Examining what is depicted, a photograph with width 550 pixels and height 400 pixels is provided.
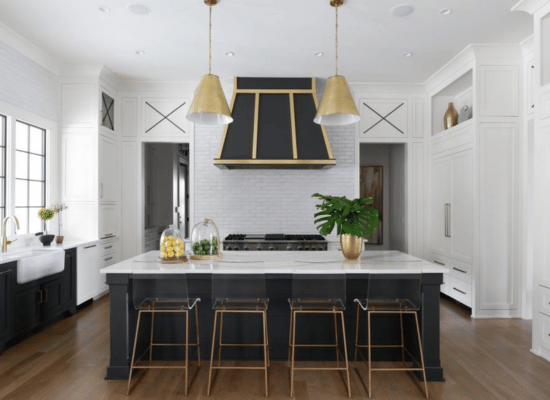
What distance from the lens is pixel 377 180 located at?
7867 millimetres

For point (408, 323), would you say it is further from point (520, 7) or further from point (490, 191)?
point (520, 7)

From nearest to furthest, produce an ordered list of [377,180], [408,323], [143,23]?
[408,323], [143,23], [377,180]

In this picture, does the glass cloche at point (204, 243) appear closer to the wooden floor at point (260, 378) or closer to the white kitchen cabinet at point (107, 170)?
the wooden floor at point (260, 378)

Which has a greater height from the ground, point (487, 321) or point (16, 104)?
point (16, 104)

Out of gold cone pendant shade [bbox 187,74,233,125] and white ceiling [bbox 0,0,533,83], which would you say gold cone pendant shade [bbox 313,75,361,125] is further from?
white ceiling [bbox 0,0,533,83]

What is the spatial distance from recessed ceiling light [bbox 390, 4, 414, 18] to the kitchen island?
7.57ft

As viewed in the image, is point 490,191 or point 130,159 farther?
point 130,159

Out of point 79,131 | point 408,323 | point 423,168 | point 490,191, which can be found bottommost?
point 408,323

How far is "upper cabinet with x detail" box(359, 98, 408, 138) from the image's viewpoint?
20.7ft

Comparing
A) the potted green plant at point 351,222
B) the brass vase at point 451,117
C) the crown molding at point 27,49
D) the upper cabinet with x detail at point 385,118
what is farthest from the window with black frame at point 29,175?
the brass vase at point 451,117

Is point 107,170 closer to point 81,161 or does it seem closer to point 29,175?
point 81,161

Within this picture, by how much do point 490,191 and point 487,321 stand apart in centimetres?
149

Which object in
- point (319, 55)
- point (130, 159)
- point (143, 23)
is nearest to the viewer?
point (143, 23)

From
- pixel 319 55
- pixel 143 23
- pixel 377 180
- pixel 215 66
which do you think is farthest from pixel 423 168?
pixel 143 23
